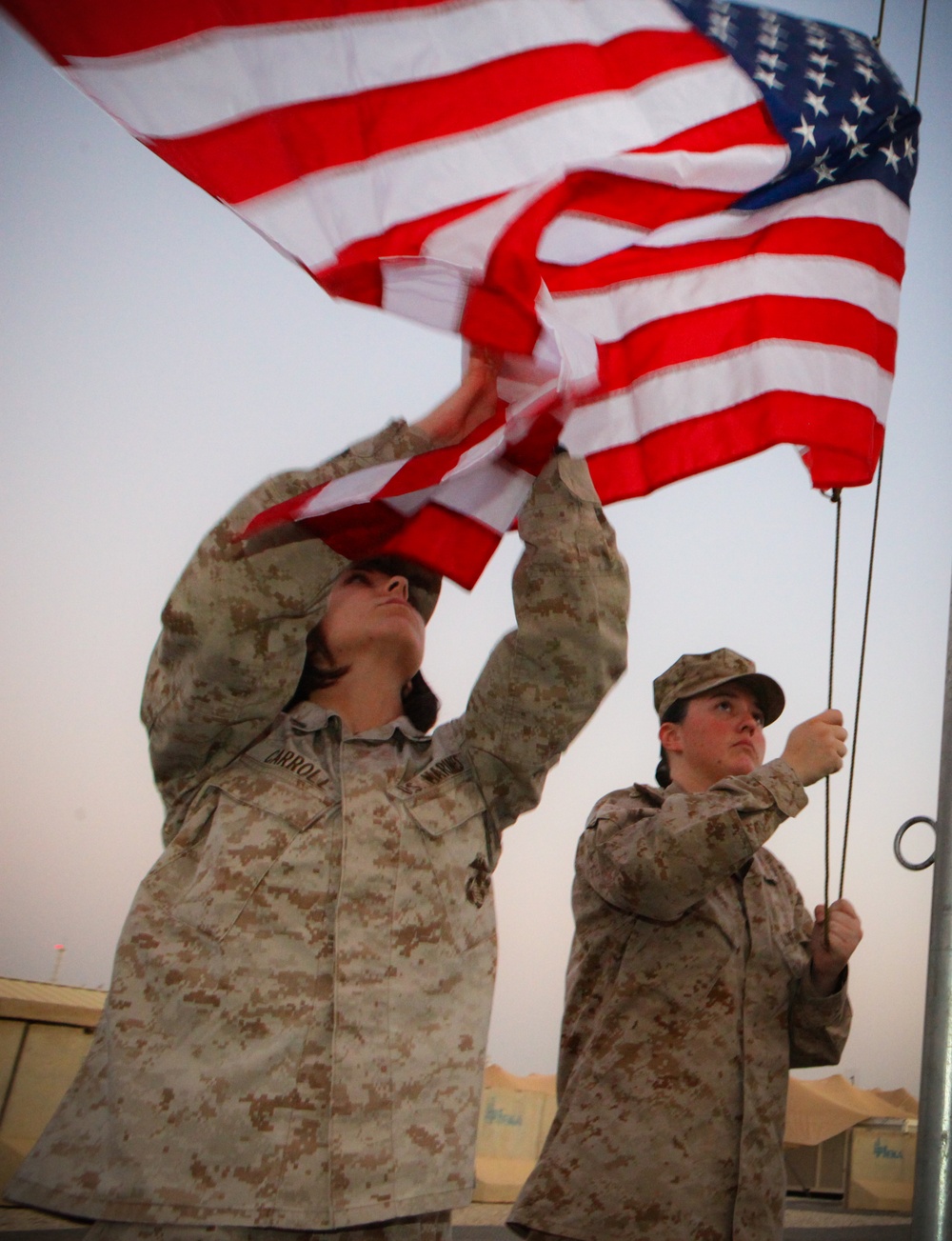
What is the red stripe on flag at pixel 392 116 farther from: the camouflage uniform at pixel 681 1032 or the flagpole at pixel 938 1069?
the flagpole at pixel 938 1069

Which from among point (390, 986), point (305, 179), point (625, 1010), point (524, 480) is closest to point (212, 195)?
point (305, 179)

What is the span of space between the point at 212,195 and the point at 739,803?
175 cm

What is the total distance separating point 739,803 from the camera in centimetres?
247

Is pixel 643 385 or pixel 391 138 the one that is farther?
pixel 643 385

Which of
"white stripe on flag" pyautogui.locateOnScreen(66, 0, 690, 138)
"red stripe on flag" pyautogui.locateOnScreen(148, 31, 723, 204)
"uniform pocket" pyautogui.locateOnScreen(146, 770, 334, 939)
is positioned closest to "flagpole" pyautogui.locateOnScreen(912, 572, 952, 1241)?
"uniform pocket" pyautogui.locateOnScreen(146, 770, 334, 939)

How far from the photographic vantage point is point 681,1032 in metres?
2.60

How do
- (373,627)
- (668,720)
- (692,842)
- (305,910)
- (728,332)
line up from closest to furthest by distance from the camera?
(305,910) → (373,627) → (692,842) → (728,332) → (668,720)

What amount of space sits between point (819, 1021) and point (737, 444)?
1399mm

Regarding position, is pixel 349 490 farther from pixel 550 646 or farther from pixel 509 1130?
pixel 509 1130

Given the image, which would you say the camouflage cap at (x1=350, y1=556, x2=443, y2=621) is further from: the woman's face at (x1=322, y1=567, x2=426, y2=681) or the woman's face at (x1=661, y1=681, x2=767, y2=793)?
the woman's face at (x1=661, y1=681, x2=767, y2=793)

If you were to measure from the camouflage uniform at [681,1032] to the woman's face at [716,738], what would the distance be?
356mm

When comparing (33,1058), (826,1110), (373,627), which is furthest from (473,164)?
(826,1110)

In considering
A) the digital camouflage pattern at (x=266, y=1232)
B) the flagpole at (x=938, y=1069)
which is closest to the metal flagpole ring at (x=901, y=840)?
the flagpole at (x=938, y=1069)

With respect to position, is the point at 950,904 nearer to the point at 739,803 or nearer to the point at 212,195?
the point at 739,803
